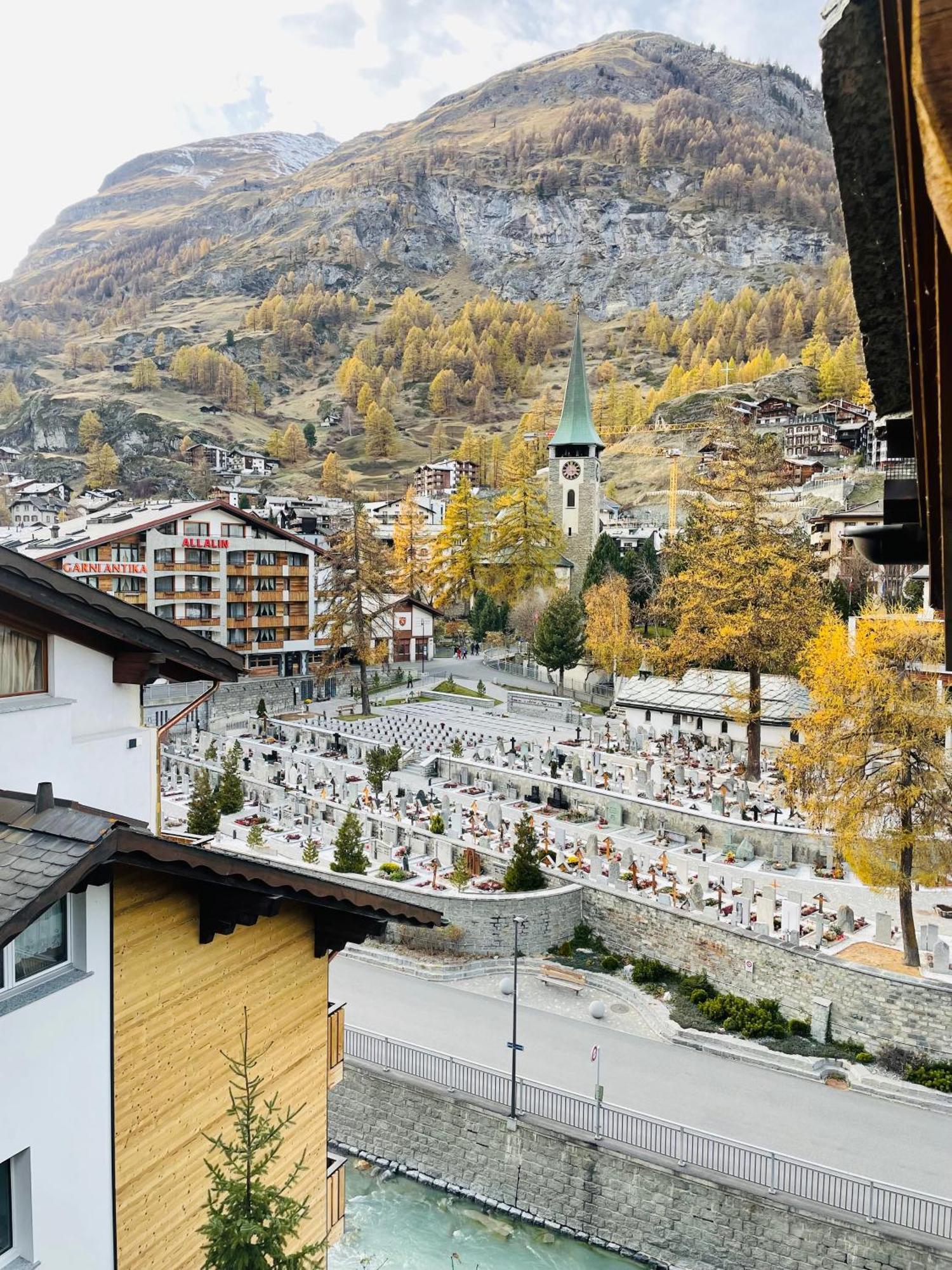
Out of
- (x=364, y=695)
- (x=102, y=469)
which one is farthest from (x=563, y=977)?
(x=102, y=469)

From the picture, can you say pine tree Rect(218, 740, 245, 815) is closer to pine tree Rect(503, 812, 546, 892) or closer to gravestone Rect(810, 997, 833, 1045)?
pine tree Rect(503, 812, 546, 892)

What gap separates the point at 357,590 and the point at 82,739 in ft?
117

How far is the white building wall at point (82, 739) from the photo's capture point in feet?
22.1

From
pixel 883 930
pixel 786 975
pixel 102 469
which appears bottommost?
pixel 786 975

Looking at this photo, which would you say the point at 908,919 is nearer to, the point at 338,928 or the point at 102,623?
the point at 338,928

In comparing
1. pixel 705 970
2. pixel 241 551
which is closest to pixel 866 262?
pixel 705 970

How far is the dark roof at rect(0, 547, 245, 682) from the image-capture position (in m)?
6.42

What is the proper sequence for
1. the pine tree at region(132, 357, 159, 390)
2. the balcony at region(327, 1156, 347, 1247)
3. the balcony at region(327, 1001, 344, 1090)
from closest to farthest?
the balcony at region(327, 1001, 344, 1090), the balcony at region(327, 1156, 347, 1247), the pine tree at region(132, 357, 159, 390)

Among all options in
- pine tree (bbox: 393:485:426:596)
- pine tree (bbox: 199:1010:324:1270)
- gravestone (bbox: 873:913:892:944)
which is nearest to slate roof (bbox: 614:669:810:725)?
gravestone (bbox: 873:913:892:944)

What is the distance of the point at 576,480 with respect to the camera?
65562 millimetres

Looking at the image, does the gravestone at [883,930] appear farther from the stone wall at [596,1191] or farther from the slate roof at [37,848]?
the slate roof at [37,848]

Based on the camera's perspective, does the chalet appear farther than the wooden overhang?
Yes

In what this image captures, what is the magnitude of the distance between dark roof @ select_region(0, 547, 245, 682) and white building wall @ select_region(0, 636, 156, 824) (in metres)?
0.18

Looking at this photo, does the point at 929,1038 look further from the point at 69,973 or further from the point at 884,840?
the point at 69,973
